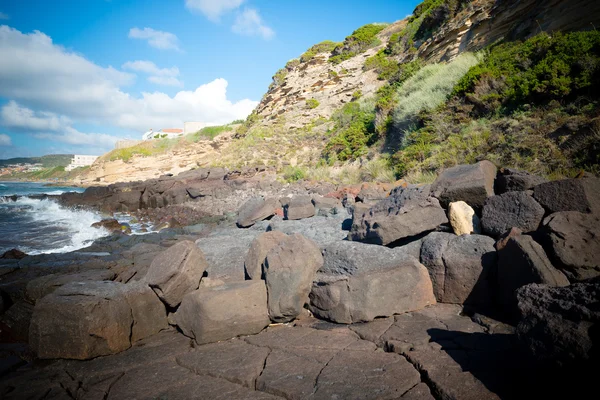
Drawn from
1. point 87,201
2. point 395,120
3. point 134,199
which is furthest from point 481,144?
point 87,201

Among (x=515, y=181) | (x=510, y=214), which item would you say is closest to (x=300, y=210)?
(x=515, y=181)

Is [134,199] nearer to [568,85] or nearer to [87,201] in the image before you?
[87,201]

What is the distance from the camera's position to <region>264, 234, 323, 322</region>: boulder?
381cm

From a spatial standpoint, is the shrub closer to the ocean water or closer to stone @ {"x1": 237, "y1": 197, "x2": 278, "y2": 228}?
the ocean water

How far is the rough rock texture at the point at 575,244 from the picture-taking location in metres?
2.96

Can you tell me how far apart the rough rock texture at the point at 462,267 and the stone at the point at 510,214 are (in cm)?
30

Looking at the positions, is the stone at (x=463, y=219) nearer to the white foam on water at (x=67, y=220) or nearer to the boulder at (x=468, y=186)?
the boulder at (x=468, y=186)

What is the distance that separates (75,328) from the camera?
325 cm

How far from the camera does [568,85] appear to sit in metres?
7.79

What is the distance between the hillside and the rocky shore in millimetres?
3505

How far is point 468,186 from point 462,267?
1.44 meters

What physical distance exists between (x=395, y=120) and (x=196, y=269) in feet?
43.8

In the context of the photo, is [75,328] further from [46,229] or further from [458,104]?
[46,229]

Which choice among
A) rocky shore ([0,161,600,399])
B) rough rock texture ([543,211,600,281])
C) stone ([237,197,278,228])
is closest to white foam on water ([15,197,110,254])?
stone ([237,197,278,228])
